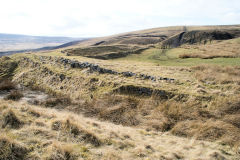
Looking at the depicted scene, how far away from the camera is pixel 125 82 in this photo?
1474 centimetres

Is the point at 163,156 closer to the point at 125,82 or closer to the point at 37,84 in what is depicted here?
the point at 125,82

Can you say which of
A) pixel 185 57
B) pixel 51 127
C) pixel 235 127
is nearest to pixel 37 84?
pixel 51 127

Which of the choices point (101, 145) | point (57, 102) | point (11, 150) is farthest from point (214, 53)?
point (11, 150)

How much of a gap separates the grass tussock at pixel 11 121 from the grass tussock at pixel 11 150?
63.7 inches

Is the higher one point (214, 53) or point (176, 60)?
point (214, 53)

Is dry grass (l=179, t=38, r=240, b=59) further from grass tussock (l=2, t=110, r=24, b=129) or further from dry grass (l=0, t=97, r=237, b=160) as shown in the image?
grass tussock (l=2, t=110, r=24, b=129)

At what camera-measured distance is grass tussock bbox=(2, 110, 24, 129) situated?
7169 millimetres

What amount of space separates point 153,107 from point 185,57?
24.2 metres

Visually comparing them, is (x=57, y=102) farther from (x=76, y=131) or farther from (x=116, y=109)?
(x=76, y=131)

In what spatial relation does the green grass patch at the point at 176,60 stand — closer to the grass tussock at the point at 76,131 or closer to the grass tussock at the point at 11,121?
the grass tussock at the point at 76,131

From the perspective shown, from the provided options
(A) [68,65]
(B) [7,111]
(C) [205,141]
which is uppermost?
(A) [68,65]

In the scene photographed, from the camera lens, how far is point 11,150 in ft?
17.3

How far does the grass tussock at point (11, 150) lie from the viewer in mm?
5096

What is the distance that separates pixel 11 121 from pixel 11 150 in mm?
2683
